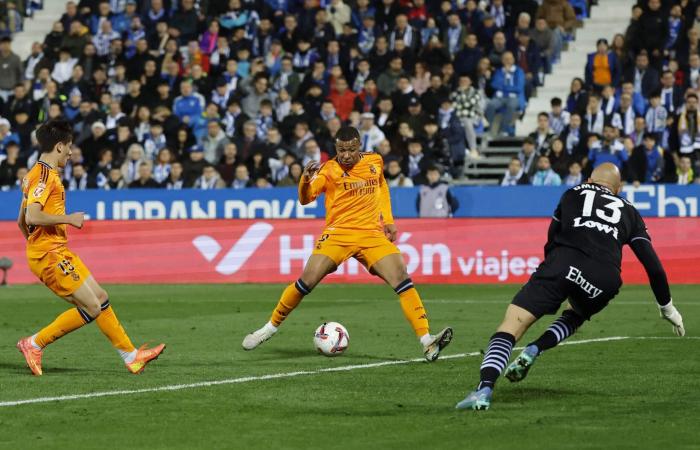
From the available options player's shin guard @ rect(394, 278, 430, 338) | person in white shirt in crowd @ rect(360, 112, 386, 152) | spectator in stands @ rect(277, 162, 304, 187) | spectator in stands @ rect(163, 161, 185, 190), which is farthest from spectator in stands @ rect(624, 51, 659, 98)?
player's shin guard @ rect(394, 278, 430, 338)

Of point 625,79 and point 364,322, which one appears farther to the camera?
point 625,79

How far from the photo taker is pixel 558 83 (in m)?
30.9

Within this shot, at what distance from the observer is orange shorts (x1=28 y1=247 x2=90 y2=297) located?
481 inches

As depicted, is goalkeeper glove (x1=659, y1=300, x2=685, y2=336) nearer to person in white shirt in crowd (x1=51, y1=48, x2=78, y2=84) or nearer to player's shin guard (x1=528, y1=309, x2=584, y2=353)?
player's shin guard (x1=528, y1=309, x2=584, y2=353)

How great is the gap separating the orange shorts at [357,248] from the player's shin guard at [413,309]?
15.1 inches

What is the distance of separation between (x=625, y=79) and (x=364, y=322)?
41.4 feet

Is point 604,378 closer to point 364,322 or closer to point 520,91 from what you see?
point 364,322

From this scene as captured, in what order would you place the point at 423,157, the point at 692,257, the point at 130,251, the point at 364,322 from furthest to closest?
the point at 423,157
the point at 130,251
the point at 692,257
the point at 364,322

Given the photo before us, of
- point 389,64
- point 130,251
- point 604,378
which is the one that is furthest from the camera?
point 389,64

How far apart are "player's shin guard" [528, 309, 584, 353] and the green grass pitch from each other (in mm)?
387

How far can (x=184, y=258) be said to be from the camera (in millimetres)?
25750

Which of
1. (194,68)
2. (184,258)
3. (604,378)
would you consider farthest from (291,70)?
(604,378)

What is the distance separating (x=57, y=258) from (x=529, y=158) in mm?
16313

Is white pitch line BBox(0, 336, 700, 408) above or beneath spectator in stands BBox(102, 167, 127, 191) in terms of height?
above
